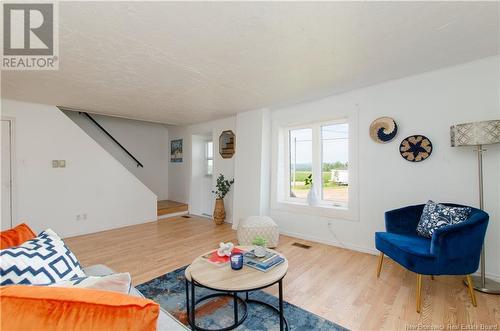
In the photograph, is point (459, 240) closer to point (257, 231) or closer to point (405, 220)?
point (405, 220)

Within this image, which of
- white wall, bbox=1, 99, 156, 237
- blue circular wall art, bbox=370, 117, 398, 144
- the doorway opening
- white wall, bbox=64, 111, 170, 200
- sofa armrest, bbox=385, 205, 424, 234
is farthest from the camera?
the doorway opening

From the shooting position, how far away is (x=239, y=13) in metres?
1.55

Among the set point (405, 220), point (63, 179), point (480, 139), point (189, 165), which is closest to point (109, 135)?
point (63, 179)

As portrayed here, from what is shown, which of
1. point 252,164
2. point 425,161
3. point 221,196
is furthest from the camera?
point 221,196

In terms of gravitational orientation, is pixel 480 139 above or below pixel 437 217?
above

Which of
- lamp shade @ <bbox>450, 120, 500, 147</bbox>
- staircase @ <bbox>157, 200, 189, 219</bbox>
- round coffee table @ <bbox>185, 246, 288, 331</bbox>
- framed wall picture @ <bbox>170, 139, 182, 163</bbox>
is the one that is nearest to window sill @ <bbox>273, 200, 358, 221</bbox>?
lamp shade @ <bbox>450, 120, 500, 147</bbox>

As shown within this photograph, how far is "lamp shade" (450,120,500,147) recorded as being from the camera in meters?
2.01

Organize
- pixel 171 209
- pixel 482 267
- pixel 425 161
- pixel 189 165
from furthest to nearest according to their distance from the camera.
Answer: pixel 189 165
pixel 171 209
pixel 425 161
pixel 482 267

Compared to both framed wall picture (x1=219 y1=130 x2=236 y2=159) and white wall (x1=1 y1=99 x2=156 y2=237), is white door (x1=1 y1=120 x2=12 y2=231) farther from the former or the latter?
framed wall picture (x1=219 y1=130 x2=236 y2=159)

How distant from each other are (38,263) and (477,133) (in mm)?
3263

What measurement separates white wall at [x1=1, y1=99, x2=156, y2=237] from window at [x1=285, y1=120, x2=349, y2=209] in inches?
127

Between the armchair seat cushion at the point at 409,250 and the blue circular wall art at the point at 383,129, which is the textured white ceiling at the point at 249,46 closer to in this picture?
the blue circular wall art at the point at 383,129

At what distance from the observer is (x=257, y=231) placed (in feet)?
10.8

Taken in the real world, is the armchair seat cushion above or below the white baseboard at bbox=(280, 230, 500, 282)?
above
